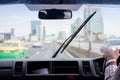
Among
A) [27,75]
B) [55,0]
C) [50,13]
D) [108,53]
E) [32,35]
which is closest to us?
[108,53]

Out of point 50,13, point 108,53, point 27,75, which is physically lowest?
point 27,75

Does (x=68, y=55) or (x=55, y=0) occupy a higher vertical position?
(x=55, y=0)

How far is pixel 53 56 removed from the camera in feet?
22.1

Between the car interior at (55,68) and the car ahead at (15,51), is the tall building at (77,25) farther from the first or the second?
the car ahead at (15,51)

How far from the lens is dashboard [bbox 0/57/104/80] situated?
21.4 feet

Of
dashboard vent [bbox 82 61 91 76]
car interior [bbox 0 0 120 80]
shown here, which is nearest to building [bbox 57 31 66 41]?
car interior [bbox 0 0 120 80]

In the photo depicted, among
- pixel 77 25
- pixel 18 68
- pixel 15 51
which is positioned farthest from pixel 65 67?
pixel 15 51

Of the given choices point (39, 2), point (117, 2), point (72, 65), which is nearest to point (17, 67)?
point (72, 65)

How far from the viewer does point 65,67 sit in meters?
6.71

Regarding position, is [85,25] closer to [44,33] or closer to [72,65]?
[72,65]

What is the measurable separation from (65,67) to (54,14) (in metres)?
1.16

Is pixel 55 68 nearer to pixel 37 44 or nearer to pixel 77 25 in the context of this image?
pixel 77 25

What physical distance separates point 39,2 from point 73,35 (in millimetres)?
777

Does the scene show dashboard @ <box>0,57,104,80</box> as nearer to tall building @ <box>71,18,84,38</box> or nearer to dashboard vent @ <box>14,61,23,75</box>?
dashboard vent @ <box>14,61,23,75</box>
